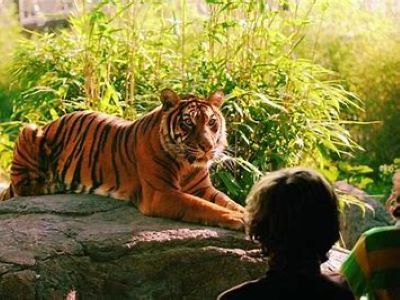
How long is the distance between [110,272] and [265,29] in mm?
1599

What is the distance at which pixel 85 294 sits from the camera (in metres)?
3.74

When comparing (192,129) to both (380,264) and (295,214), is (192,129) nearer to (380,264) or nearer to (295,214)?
(380,264)

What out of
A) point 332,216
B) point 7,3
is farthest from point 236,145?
point 7,3

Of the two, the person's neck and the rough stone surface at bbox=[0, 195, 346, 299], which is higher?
the person's neck

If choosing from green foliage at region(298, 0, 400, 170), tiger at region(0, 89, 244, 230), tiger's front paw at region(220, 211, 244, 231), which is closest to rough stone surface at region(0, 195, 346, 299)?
tiger's front paw at region(220, 211, 244, 231)

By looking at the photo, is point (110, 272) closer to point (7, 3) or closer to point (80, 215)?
point (80, 215)

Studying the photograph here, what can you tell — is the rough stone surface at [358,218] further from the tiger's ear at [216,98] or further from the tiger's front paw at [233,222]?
the tiger's front paw at [233,222]

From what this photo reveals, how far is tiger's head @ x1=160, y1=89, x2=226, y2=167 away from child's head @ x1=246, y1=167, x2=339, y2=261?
2.11 m

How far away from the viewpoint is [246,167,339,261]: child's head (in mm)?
1845

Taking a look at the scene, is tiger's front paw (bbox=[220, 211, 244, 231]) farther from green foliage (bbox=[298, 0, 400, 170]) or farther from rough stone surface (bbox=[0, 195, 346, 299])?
green foliage (bbox=[298, 0, 400, 170])

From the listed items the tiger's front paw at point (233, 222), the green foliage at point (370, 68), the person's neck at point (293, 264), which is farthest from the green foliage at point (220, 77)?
the person's neck at point (293, 264)

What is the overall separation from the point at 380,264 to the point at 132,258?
1.65m

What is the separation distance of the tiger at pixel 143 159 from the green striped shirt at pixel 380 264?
165 cm

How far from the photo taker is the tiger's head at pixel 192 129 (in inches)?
158
